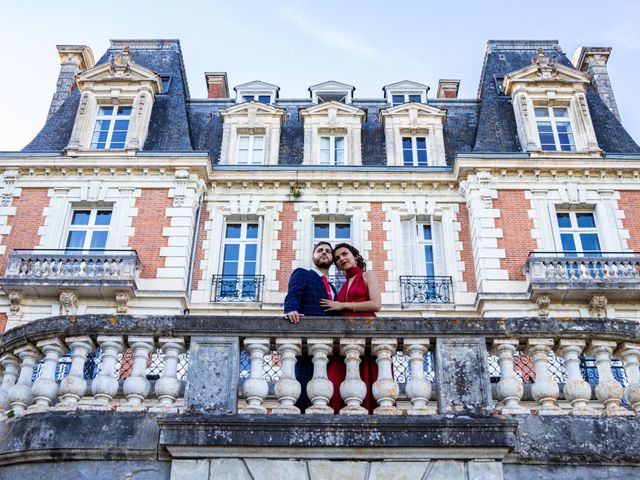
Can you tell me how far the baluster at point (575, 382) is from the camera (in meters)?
4.47

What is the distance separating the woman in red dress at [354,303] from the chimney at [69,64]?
17.9 meters

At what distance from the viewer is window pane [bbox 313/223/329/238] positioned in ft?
57.4

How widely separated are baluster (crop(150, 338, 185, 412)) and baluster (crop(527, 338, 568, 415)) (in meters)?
2.39

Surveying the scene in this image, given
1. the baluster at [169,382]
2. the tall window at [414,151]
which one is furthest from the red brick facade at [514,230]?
the baluster at [169,382]

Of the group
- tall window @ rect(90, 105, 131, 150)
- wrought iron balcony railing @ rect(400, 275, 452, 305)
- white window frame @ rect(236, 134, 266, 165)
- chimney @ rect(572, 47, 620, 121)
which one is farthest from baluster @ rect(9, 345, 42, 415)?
chimney @ rect(572, 47, 620, 121)

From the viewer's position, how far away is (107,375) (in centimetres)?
457

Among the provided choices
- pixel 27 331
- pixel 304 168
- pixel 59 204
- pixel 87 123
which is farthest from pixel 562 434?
pixel 87 123

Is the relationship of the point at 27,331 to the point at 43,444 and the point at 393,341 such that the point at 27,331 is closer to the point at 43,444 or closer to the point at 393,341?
the point at 43,444

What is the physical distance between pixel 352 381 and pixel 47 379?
2.06 m

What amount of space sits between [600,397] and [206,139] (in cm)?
Result: 1629

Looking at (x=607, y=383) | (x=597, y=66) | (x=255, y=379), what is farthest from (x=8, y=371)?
(x=597, y=66)

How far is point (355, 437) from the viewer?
4219 millimetres

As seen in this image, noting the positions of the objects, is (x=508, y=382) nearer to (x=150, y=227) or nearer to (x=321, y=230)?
(x=321, y=230)

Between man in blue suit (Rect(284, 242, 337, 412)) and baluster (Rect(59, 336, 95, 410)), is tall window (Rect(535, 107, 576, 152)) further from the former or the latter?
baluster (Rect(59, 336, 95, 410))
